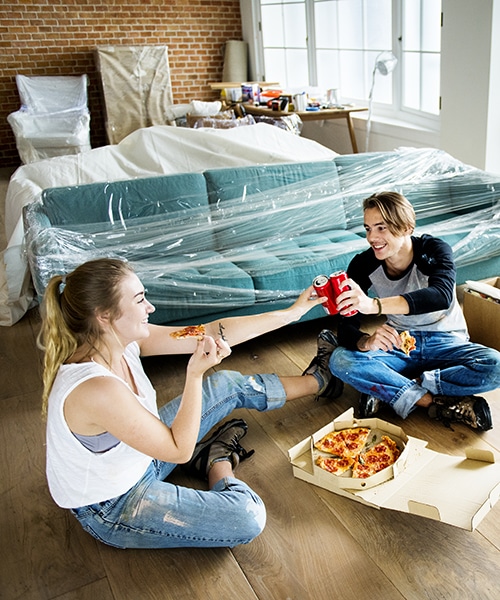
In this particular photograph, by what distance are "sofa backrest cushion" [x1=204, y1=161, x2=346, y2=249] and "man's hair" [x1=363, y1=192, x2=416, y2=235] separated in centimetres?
107

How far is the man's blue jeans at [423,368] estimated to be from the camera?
2.16 metres

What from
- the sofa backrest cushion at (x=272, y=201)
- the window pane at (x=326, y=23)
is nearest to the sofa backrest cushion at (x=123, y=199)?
the sofa backrest cushion at (x=272, y=201)

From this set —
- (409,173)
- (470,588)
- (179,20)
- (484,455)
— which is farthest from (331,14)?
(470,588)

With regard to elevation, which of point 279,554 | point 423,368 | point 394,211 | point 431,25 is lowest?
point 279,554

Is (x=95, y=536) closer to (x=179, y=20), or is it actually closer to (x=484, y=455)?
(x=484, y=455)

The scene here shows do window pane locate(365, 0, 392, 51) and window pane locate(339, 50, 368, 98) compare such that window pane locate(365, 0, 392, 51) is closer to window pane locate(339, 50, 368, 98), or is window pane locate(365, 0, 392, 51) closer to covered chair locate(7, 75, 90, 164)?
window pane locate(339, 50, 368, 98)

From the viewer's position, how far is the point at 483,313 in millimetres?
2672

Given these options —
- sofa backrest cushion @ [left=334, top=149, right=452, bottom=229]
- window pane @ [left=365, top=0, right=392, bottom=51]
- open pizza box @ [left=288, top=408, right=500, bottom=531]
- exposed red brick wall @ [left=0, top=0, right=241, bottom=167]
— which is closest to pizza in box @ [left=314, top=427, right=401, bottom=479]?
open pizza box @ [left=288, top=408, right=500, bottom=531]

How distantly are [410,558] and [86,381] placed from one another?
93cm

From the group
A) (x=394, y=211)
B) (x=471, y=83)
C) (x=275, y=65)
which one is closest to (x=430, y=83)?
(x=471, y=83)

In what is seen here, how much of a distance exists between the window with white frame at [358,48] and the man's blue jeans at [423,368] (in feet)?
10.3

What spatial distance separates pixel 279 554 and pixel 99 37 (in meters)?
6.86

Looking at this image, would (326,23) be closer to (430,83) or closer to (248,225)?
(430,83)

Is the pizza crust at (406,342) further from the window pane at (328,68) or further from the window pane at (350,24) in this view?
the window pane at (328,68)
